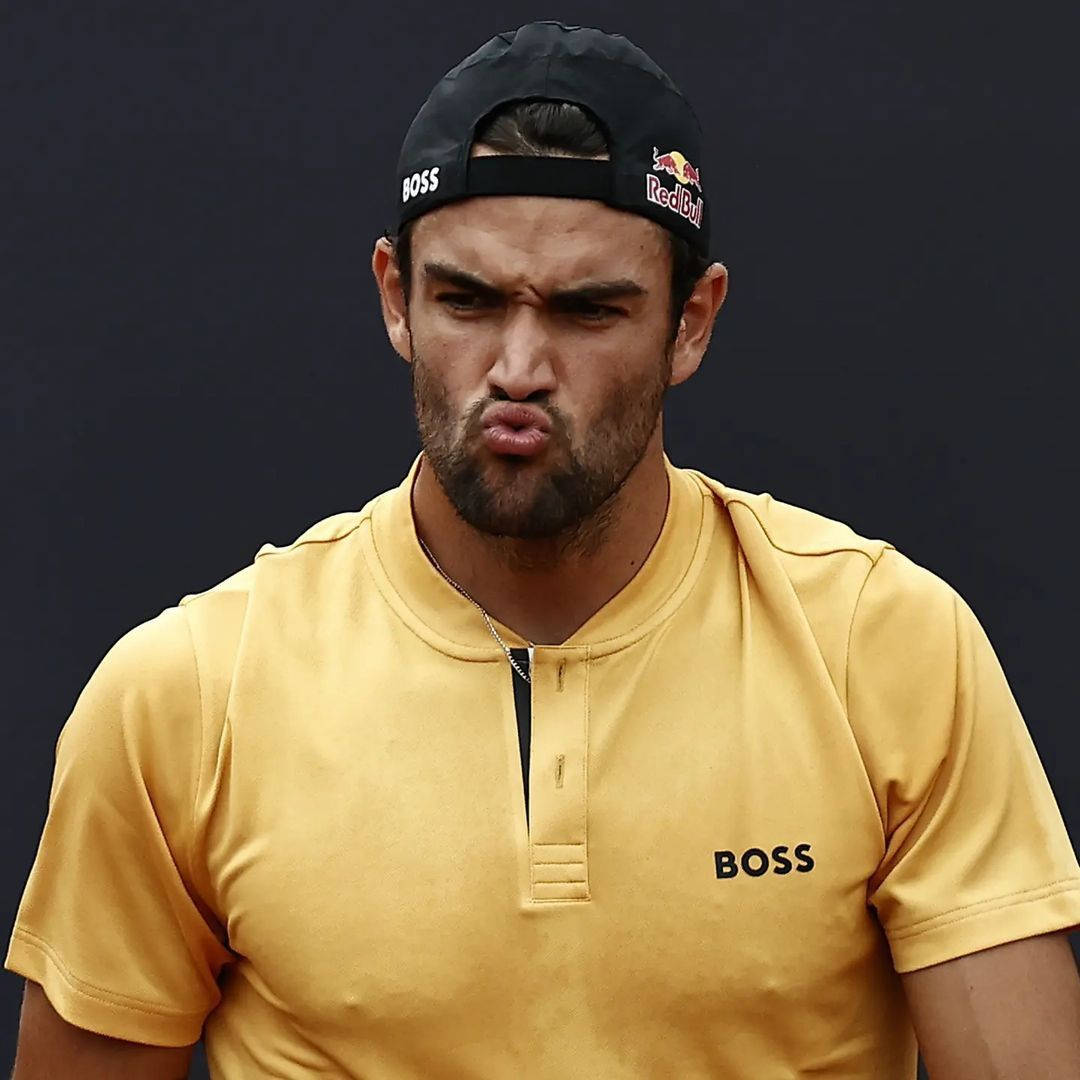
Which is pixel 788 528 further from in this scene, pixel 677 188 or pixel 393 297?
pixel 393 297

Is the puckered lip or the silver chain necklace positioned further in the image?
the silver chain necklace

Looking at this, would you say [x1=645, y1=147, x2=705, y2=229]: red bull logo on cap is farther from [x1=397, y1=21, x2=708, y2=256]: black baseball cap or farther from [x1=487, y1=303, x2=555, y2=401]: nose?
[x1=487, y1=303, x2=555, y2=401]: nose

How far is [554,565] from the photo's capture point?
2262 mm

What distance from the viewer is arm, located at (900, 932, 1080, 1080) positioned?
2.14 m

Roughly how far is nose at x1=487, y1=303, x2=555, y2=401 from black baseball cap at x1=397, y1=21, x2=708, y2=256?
121mm

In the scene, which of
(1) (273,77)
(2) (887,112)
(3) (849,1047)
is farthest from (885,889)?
(1) (273,77)

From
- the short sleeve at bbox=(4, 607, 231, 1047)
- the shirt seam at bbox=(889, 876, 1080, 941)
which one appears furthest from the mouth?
the shirt seam at bbox=(889, 876, 1080, 941)

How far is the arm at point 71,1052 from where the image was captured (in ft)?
7.48

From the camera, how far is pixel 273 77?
122 inches

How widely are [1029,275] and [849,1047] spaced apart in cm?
129

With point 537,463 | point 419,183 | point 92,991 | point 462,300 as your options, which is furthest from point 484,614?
point 92,991

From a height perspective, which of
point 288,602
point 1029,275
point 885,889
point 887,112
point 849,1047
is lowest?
point 849,1047

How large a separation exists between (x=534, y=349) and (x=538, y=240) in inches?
4.1

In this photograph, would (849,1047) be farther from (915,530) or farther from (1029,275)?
(1029,275)
